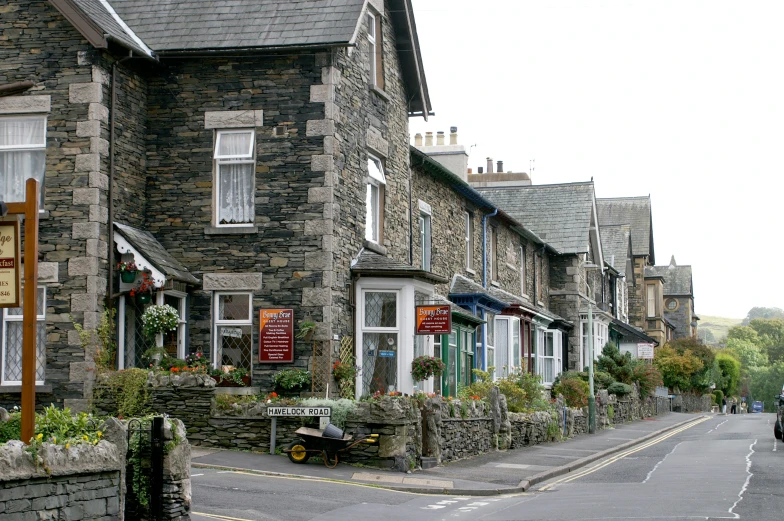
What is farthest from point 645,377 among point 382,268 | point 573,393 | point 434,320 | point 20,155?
point 20,155

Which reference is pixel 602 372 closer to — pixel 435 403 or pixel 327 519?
pixel 435 403

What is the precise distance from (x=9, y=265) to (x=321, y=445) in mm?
8891

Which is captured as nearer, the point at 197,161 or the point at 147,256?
the point at 147,256

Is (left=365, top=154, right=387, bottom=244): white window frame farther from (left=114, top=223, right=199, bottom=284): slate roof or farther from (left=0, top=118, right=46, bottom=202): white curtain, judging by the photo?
(left=0, top=118, right=46, bottom=202): white curtain

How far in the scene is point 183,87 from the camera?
877 inches

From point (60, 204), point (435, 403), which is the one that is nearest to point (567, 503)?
point (435, 403)

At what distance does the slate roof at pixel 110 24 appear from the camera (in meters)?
20.2

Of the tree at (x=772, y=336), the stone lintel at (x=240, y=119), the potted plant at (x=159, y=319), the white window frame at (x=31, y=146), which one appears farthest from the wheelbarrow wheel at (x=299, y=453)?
the tree at (x=772, y=336)

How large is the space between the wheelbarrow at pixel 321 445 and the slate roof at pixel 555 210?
28.3 metres

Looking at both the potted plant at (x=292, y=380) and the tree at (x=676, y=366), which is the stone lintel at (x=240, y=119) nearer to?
the potted plant at (x=292, y=380)

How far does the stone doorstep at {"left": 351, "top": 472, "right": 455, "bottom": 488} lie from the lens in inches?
696

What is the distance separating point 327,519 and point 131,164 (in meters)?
10.6

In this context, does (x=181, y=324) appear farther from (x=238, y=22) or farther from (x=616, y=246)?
(x=616, y=246)

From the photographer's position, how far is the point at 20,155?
20859 millimetres
